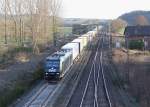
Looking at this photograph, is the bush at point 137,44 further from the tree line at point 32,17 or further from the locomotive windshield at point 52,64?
the locomotive windshield at point 52,64

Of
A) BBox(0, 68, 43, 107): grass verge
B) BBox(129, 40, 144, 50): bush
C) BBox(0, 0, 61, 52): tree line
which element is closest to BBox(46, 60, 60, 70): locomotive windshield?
BBox(0, 68, 43, 107): grass verge

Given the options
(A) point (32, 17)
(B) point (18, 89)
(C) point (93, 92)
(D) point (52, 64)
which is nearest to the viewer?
(B) point (18, 89)

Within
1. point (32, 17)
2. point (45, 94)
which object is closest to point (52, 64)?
point (45, 94)

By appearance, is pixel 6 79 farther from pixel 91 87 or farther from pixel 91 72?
pixel 91 72

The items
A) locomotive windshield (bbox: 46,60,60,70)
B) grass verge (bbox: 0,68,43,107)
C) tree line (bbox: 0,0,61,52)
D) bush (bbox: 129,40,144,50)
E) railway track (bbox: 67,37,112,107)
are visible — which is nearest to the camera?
grass verge (bbox: 0,68,43,107)

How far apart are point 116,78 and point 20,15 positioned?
37732 mm

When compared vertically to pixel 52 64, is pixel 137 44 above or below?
below

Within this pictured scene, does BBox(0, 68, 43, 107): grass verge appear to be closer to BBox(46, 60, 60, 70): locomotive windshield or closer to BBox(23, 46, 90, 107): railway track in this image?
BBox(23, 46, 90, 107): railway track

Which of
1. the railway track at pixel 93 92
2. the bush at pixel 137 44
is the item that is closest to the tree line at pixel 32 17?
the bush at pixel 137 44

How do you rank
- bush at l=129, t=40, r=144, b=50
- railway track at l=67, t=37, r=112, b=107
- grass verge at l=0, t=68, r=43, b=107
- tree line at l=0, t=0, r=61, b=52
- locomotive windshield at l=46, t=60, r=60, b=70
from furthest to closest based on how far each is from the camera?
1. bush at l=129, t=40, r=144, b=50
2. tree line at l=0, t=0, r=61, b=52
3. locomotive windshield at l=46, t=60, r=60, b=70
4. railway track at l=67, t=37, r=112, b=107
5. grass verge at l=0, t=68, r=43, b=107

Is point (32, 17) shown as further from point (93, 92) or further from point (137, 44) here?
point (93, 92)

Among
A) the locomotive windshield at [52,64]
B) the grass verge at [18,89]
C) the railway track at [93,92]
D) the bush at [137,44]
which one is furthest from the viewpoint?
the bush at [137,44]

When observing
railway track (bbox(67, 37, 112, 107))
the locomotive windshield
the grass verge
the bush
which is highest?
the locomotive windshield

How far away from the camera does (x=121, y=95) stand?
107 ft
